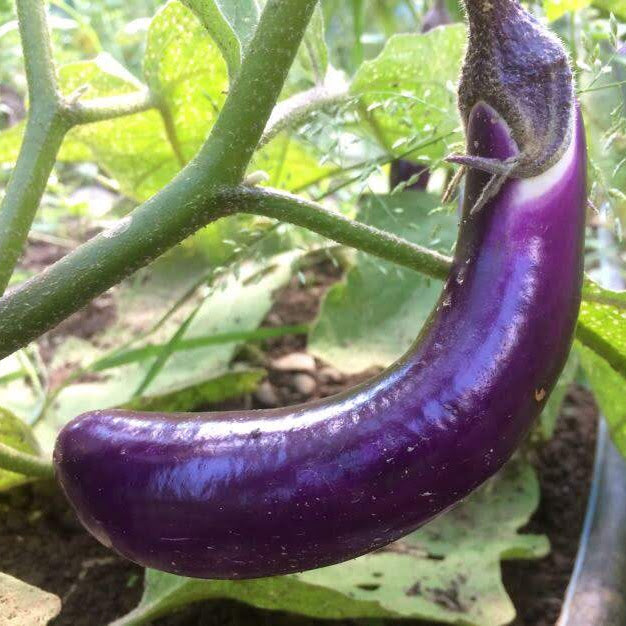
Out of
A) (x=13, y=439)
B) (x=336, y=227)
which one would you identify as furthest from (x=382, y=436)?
(x=13, y=439)

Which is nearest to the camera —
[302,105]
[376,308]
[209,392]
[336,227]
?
[336,227]

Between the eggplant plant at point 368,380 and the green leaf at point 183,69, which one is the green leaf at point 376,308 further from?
the eggplant plant at point 368,380

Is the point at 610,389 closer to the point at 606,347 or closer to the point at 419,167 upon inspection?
the point at 606,347

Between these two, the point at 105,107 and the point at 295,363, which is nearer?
the point at 105,107

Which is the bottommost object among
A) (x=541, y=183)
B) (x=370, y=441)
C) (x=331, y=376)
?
(x=331, y=376)

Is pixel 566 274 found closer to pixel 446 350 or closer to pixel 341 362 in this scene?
pixel 446 350

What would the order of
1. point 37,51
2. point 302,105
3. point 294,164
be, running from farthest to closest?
point 294,164 → point 302,105 → point 37,51

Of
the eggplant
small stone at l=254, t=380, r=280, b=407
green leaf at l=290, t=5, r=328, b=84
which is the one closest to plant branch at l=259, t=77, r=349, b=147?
green leaf at l=290, t=5, r=328, b=84

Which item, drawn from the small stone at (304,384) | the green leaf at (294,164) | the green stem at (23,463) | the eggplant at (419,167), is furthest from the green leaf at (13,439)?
the eggplant at (419,167)
